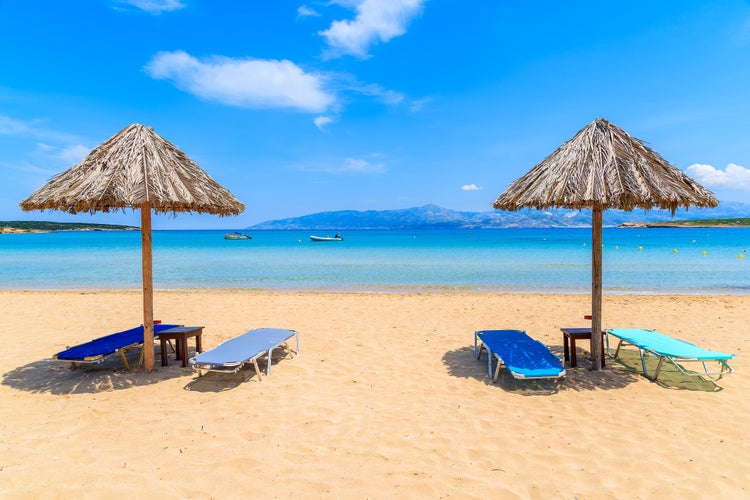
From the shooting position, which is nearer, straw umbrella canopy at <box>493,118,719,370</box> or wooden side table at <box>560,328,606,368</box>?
straw umbrella canopy at <box>493,118,719,370</box>

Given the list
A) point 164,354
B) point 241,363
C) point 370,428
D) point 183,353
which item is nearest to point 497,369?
point 370,428

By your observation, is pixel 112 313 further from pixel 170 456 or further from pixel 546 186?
pixel 546 186

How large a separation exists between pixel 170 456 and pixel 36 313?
9.50m

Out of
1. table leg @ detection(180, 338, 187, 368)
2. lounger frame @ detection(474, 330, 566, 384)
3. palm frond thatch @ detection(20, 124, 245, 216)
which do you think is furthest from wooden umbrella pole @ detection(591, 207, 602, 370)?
table leg @ detection(180, 338, 187, 368)

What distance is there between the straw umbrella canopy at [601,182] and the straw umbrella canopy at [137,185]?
461 centimetres

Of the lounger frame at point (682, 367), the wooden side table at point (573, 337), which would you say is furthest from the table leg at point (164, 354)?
the lounger frame at point (682, 367)

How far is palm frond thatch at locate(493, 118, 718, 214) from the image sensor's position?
4.93m

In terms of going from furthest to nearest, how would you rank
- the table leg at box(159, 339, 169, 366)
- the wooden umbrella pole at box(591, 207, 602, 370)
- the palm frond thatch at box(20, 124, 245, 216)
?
the table leg at box(159, 339, 169, 366)
the wooden umbrella pole at box(591, 207, 602, 370)
the palm frond thatch at box(20, 124, 245, 216)

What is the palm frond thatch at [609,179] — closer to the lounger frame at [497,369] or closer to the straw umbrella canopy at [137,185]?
the lounger frame at [497,369]

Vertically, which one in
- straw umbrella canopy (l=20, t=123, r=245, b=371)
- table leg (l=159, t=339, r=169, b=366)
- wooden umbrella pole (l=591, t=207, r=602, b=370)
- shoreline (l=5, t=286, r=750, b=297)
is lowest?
shoreline (l=5, t=286, r=750, b=297)

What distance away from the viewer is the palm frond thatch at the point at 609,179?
4.93m

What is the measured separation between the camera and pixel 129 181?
16.2 ft

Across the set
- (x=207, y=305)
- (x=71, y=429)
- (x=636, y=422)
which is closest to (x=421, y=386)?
(x=636, y=422)

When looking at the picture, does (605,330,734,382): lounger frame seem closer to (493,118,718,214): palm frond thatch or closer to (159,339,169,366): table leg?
(493,118,718,214): palm frond thatch
